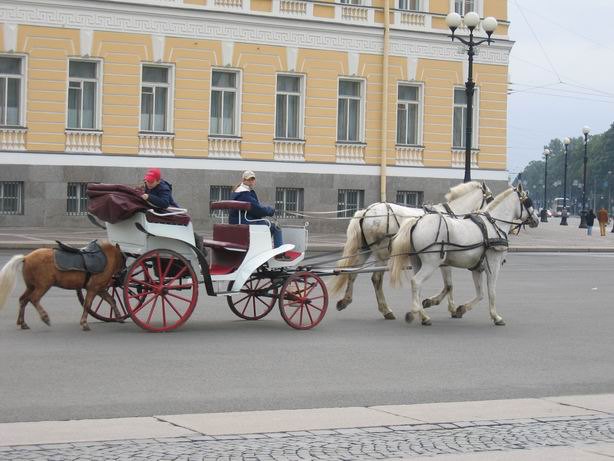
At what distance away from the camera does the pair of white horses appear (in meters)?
17.1

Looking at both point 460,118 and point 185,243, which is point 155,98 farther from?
point 185,243

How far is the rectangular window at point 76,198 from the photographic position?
123 feet

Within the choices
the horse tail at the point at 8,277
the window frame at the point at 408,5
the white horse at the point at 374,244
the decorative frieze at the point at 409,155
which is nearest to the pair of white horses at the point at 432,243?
the white horse at the point at 374,244

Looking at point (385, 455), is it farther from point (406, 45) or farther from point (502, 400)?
point (406, 45)

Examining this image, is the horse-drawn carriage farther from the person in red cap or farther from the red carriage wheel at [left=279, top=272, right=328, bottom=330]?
the person in red cap

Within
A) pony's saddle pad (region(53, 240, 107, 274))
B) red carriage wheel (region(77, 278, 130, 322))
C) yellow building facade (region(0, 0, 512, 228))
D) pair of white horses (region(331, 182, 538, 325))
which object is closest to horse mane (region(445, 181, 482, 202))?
pair of white horses (region(331, 182, 538, 325))

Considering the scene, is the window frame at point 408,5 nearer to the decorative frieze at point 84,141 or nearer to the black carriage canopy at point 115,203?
the decorative frieze at point 84,141

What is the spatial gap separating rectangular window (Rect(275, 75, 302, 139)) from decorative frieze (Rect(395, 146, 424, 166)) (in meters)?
3.91

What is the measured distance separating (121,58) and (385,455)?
1209 inches

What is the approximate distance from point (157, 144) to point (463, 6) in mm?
12645

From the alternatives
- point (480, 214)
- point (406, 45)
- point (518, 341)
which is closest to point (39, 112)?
point (406, 45)

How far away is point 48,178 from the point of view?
36.8 meters

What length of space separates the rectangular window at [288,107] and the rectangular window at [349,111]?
1580 mm

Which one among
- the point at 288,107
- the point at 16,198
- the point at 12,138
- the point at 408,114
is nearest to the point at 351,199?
the point at 408,114
